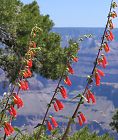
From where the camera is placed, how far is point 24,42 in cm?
2086

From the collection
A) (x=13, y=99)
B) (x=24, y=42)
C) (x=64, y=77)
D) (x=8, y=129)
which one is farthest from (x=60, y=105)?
(x=24, y=42)

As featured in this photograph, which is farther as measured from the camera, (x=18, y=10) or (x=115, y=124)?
(x=115, y=124)

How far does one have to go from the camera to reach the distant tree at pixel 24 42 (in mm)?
20422

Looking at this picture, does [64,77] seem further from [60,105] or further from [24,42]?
[24,42]

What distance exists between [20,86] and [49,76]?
58.6 feet

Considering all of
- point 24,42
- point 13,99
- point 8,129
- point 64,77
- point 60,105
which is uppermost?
point 64,77

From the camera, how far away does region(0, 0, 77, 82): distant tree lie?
804 inches

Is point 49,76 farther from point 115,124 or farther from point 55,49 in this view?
point 115,124

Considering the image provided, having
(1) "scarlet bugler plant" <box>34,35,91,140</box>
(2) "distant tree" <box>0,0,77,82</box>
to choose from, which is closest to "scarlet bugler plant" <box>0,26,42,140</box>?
(1) "scarlet bugler plant" <box>34,35,91,140</box>

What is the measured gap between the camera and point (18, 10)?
21.8m

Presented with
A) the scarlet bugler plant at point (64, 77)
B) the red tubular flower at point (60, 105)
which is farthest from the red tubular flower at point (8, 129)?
the red tubular flower at point (60, 105)

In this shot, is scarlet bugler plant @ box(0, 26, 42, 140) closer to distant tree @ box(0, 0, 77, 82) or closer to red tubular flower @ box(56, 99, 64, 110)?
red tubular flower @ box(56, 99, 64, 110)

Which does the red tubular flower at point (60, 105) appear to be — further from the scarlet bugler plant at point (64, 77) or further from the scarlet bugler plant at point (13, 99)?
the scarlet bugler plant at point (13, 99)

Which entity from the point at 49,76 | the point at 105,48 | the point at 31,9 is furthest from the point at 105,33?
the point at 31,9
